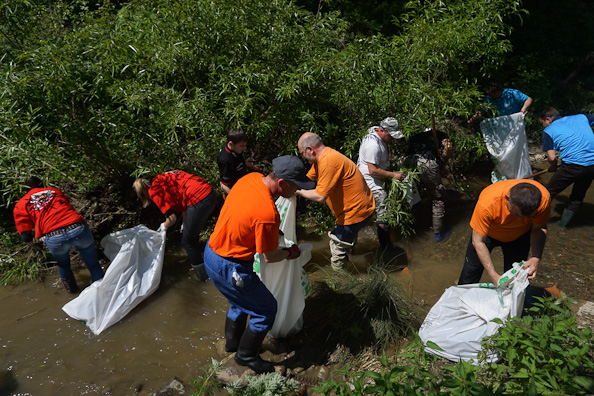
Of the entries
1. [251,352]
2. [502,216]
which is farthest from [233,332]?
[502,216]

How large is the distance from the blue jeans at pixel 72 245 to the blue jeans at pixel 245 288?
1704mm

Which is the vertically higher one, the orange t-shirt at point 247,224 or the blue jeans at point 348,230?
the orange t-shirt at point 247,224

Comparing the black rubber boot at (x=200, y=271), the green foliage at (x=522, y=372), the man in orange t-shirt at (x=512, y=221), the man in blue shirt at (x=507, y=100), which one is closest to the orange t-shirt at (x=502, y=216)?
the man in orange t-shirt at (x=512, y=221)

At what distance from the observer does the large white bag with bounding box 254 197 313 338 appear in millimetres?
3037

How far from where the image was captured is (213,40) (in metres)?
4.78

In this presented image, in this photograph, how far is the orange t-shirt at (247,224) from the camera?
8.45ft

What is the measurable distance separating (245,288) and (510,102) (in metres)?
4.36

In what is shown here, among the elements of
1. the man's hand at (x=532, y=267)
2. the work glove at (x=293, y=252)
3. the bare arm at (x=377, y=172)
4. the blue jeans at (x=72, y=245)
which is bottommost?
the blue jeans at (x=72, y=245)

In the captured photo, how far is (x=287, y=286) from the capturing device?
3.10m

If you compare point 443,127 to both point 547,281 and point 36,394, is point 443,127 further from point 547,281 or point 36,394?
point 36,394

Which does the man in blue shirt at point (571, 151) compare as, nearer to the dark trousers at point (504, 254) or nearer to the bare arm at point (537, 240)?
the dark trousers at point (504, 254)

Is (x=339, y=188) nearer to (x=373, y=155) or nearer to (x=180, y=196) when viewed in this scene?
(x=373, y=155)

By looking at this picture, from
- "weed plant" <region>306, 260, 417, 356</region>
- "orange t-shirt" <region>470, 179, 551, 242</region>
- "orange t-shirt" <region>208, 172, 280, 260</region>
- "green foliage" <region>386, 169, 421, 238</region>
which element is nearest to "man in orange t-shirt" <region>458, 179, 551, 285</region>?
"orange t-shirt" <region>470, 179, 551, 242</region>

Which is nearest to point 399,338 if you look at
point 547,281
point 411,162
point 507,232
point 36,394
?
point 507,232
